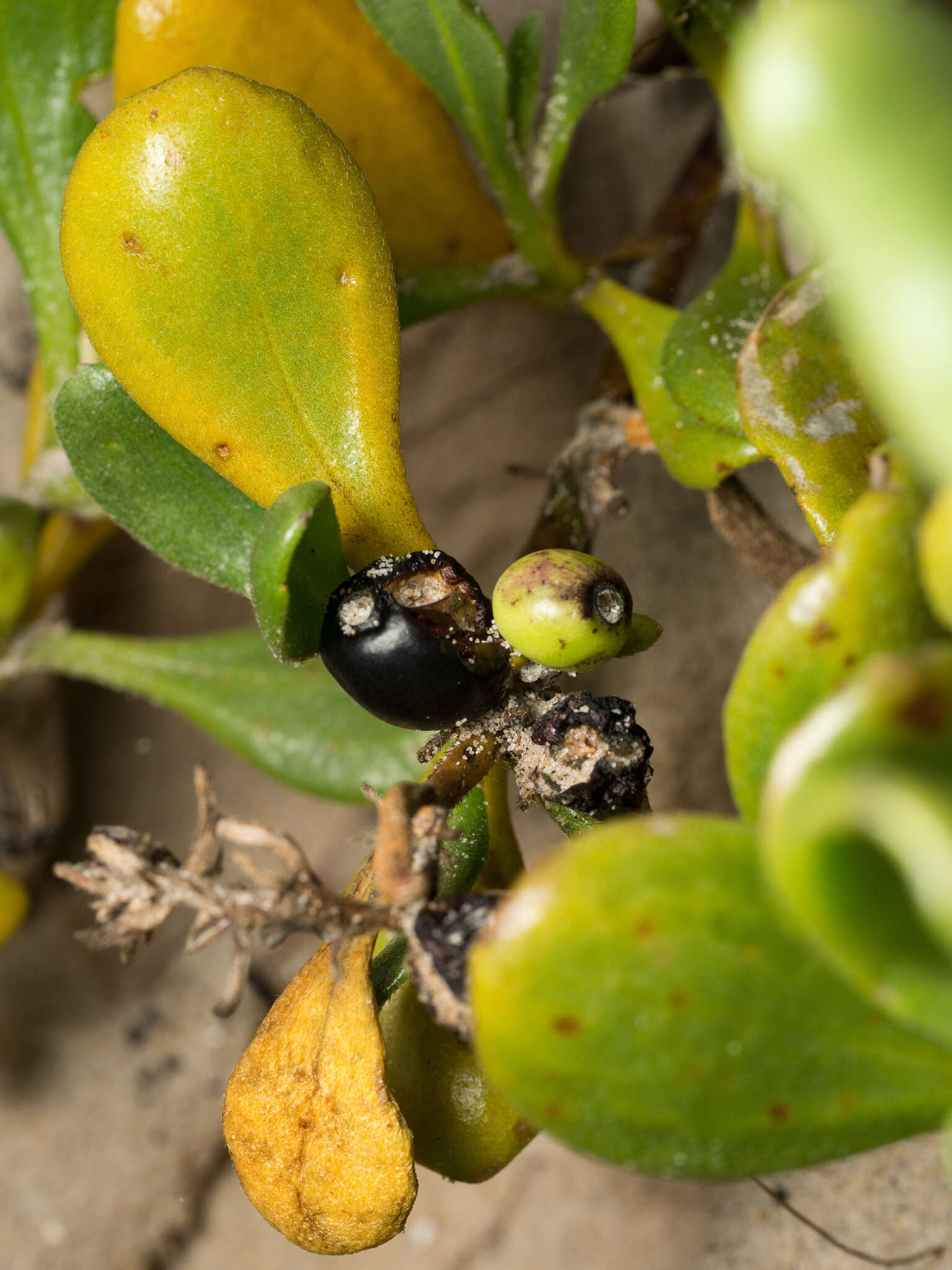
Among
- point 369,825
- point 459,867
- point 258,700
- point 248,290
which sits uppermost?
point 248,290

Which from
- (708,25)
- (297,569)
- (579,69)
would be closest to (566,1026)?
(297,569)

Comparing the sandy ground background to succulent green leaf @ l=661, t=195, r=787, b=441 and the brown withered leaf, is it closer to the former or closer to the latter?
succulent green leaf @ l=661, t=195, r=787, b=441

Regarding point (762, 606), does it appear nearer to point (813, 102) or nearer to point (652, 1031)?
point (652, 1031)

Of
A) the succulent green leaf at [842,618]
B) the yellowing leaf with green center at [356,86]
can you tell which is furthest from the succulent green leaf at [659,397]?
the succulent green leaf at [842,618]

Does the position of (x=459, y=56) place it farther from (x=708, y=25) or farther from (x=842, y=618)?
(x=842, y=618)

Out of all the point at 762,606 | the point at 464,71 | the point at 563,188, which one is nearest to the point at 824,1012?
the point at 464,71

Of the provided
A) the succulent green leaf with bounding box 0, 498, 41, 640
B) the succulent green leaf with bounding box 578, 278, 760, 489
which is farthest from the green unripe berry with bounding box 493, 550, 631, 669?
the succulent green leaf with bounding box 0, 498, 41, 640

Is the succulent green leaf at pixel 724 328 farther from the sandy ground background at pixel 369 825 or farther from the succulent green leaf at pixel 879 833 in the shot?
the succulent green leaf at pixel 879 833
